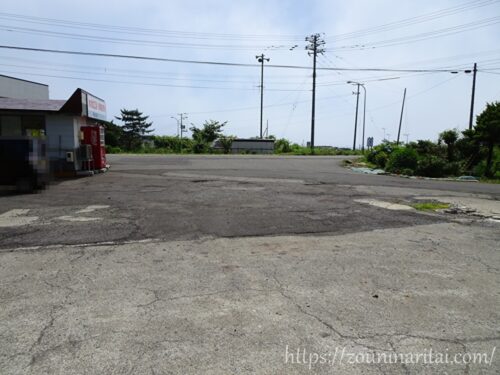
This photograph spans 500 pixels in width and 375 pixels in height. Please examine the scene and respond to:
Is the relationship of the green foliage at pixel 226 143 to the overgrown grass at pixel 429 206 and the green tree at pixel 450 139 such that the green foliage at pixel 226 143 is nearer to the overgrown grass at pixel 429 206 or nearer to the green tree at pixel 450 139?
the green tree at pixel 450 139

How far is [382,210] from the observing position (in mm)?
10477

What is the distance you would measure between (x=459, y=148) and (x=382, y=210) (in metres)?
21.9

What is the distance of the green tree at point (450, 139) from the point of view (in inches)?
1118

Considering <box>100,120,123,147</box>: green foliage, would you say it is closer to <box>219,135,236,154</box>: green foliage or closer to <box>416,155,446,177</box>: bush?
<box>219,135,236,154</box>: green foliage

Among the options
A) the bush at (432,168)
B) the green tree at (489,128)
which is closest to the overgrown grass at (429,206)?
the bush at (432,168)

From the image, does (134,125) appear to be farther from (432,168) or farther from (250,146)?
(432,168)

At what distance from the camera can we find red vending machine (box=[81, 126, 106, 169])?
59.6ft

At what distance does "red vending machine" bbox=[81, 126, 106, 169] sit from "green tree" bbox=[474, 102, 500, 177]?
2221 cm

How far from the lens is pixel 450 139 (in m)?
28.5

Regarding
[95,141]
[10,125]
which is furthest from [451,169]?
[10,125]

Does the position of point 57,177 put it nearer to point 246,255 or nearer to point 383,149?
point 246,255

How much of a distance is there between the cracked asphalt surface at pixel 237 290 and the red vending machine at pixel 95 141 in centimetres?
901

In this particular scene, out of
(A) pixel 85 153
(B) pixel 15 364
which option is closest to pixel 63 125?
(A) pixel 85 153

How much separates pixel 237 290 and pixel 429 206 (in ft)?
27.4
